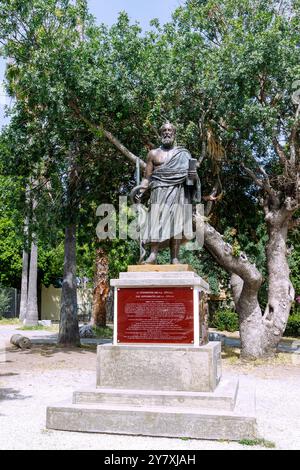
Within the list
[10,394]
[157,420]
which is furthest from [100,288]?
[157,420]

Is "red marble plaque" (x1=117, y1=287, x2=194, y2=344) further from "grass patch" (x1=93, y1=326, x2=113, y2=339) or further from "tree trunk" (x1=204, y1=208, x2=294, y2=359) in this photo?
"grass patch" (x1=93, y1=326, x2=113, y2=339)

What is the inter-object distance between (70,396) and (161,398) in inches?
87.1

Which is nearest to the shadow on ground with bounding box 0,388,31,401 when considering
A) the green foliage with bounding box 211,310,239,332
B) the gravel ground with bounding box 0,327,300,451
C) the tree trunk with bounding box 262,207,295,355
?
the gravel ground with bounding box 0,327,300,451

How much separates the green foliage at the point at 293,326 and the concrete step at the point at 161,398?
2135 cm

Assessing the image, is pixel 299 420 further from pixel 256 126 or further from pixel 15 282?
pixel 15 282

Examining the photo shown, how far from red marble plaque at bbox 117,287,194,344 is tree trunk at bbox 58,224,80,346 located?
992 centimetres

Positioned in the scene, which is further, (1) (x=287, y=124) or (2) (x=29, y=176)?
(2) (x=29, y=176)

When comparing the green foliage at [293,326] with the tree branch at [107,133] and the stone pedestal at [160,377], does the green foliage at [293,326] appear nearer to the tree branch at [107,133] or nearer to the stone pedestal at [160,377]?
the tree branch at [107,133]

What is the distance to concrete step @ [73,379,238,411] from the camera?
6238 mm

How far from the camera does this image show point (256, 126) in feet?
43.4

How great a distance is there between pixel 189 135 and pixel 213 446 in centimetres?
893

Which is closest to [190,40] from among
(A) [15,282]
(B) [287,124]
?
(B) [287,124]

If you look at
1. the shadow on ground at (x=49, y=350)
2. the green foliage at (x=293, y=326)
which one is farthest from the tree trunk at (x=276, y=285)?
the green foliage at (x=293, y=326)

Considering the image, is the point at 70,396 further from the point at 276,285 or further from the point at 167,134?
the point at 276,285
